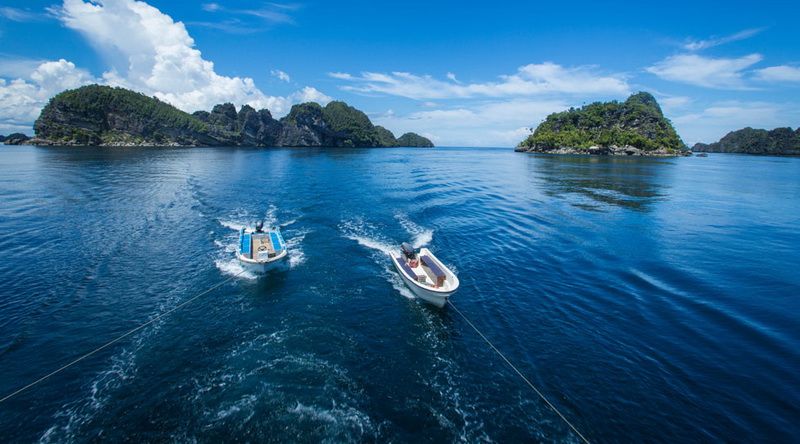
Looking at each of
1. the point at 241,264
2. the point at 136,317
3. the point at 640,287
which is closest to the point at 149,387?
the point at 136,317

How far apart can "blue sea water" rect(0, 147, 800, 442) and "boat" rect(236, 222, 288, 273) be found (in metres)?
1.21

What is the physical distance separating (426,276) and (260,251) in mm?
11488

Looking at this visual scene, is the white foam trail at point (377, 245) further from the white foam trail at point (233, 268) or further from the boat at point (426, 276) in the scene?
the white foam trail at point (233, 268)

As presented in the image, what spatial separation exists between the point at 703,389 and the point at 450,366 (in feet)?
34.1

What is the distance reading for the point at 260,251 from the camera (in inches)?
826

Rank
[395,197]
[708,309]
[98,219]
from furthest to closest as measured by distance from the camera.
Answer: [395,197] → [98,219] → [708,309]

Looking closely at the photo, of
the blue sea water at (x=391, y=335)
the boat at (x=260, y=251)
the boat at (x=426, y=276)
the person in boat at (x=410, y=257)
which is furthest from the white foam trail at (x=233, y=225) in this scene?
the person in boat at (x=410, y=257)

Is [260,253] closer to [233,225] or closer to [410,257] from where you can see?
[410,257]

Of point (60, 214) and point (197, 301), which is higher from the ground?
point (60, 214)

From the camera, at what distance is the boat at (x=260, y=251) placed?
2078 cm

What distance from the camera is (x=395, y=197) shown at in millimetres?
49281

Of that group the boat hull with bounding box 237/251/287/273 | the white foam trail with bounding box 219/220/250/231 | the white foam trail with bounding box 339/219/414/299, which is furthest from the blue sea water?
the boat hull with bounding box 237/251/287/273

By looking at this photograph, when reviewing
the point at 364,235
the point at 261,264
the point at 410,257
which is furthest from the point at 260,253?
the point at 364,235

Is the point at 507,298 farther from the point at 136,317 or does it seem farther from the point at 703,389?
the point at 136,317
